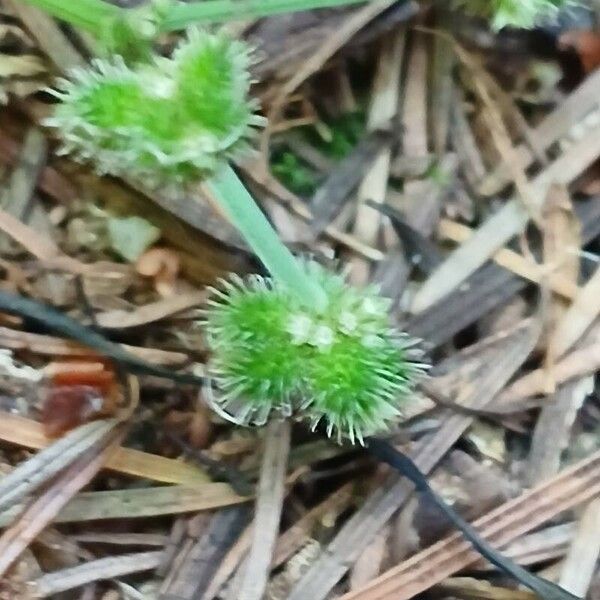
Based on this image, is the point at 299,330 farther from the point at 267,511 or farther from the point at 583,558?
the point at 583,558

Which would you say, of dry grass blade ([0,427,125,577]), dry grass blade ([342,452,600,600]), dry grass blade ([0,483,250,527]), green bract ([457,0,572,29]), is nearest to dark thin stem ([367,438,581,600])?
dry grass blade ([342,452,600,600])

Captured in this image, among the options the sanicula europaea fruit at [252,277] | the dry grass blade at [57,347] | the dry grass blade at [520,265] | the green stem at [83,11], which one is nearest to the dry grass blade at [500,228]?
the dry grass blade at [520,265]

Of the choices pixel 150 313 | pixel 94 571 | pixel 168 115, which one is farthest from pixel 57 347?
pixel 168 115

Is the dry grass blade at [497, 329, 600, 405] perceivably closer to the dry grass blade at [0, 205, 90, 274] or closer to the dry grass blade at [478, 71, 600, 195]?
the dry grass blade at [478, 71, 600, 195]

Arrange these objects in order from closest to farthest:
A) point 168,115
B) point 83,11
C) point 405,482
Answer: point 168,115 → point 83,11 → point 405,482

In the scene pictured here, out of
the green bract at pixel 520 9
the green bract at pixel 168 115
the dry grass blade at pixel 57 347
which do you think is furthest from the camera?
the dry grass blade at pixel 57 347

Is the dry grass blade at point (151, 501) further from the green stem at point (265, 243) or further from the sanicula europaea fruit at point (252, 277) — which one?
the green stem at point (265, 243)

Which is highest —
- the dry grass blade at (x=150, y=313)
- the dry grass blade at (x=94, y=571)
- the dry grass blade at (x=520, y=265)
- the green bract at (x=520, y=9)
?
the green bract at (x=520, y=9)
